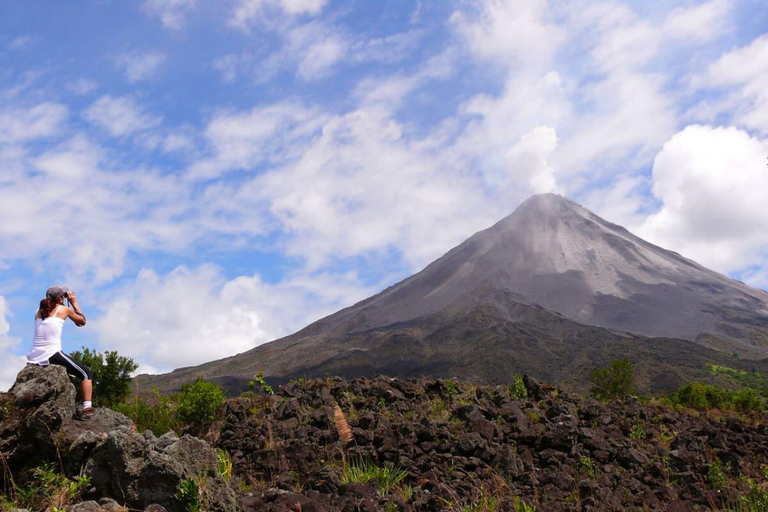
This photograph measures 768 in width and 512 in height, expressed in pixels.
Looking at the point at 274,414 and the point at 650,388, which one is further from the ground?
the point at 274,414

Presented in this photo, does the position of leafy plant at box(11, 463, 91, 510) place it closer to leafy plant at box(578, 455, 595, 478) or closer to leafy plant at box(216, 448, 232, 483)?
leafy plant at box(216, 448, 232, 483)

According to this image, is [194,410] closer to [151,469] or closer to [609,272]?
[151,469]

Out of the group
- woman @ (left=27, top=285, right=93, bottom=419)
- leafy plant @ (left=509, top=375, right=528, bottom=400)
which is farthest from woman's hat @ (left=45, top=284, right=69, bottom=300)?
leafy plant @ (left=509, top=375, right=528, bottom=400)

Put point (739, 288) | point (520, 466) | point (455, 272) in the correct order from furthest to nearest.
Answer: point (455, 272), point (739, 288), point (520, 466)

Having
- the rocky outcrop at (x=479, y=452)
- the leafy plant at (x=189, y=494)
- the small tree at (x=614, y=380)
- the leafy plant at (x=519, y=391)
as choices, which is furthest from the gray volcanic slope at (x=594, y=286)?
the leafy plant at (x=189, y=494)

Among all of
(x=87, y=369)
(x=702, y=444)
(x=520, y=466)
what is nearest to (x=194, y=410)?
(x=87, y=369)
